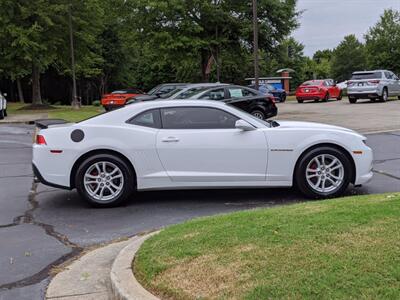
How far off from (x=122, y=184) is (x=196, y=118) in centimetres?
133

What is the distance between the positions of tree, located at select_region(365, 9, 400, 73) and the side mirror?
51.8 metres

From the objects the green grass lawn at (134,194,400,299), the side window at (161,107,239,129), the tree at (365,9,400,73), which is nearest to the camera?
the green grass lawn at (134,194,400,299)

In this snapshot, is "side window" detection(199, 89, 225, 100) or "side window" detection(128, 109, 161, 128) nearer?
"side window" detection(128, 109, 161, 128)

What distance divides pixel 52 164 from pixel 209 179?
206 centimetres

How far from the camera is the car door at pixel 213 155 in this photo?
282 inches

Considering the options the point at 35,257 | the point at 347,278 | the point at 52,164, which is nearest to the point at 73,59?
the point at 52,164

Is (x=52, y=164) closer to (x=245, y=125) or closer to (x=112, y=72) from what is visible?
(x=245, y=125)

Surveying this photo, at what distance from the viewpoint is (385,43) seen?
5638 centimetres

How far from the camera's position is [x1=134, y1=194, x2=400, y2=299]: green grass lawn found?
137 inches

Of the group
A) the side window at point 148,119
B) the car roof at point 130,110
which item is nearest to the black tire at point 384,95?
the car roof at point 130,110

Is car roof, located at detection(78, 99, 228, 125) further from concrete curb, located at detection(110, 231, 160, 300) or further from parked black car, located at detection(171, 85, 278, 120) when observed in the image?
parked black car, located at detection(171, 85, 278, 120)

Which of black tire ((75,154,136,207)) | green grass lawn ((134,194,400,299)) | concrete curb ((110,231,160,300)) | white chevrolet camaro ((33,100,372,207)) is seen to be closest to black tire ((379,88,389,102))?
white chevrolet camaro ((33,100,372,207))

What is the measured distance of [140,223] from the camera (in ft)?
21.1

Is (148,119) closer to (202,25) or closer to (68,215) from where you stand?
(68,215)
